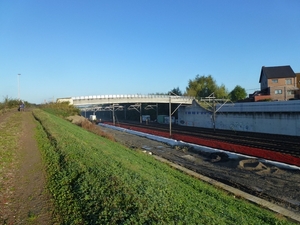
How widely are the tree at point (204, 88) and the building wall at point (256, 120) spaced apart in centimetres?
2581

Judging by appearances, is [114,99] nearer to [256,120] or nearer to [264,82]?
[256,120]

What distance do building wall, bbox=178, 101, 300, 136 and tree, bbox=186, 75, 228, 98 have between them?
25807 mm

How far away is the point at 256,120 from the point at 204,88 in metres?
48.0

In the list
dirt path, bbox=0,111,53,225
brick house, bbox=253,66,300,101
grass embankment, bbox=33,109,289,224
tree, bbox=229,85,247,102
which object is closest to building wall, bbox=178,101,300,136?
brick house, bbox=253,66,300,101

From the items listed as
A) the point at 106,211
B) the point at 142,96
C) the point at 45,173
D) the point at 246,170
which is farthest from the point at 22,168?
the point at 142,96

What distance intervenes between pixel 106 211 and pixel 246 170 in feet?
45.4

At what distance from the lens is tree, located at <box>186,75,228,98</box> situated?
8089 centimetres

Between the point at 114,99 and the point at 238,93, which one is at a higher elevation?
the point at 238,93

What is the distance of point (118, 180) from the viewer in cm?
705

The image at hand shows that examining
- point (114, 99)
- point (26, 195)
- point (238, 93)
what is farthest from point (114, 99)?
point (26, 195)

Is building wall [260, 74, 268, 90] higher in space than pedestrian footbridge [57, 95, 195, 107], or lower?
higher

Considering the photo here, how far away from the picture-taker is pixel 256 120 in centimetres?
3841

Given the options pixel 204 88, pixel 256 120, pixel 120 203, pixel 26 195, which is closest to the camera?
pixel 120 203

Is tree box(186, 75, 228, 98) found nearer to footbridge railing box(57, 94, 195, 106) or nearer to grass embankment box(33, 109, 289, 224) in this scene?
footbridge railing box(57, 94, 195, 106)
